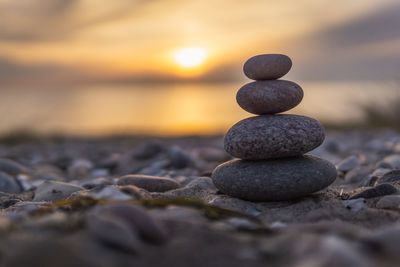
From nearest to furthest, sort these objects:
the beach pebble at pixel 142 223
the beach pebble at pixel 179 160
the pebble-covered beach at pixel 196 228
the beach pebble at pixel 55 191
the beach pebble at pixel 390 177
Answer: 1. the pebble-covered beach at pixel 196 228
2. the beach pebble at pixel 142 223
3. the beach pebble at pixel 55 191
4. the beach pebble at pixel 390 177
5. the beach pebble at pixel 179 160

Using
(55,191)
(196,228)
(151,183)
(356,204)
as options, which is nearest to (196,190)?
(151,183)

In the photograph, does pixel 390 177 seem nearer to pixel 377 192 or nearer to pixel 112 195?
pixel 377 192

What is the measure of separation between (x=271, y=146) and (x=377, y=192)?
0.85 metres

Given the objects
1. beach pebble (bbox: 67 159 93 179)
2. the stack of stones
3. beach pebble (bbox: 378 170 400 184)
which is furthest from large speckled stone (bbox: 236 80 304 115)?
beach pebble (bbox: 67 159 93 179)

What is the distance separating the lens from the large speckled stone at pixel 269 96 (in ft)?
13.6

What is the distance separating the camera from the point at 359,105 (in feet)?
41.0

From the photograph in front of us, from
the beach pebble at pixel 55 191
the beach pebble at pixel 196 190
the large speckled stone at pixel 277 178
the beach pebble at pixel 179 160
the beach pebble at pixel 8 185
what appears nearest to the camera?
the large speckled stone at pixel 277 178

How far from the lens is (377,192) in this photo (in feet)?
12.8

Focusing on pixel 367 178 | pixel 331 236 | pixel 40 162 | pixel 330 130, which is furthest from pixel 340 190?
pixel 330 130

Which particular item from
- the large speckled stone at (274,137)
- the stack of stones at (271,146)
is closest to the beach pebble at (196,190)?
the stack of stones at (271,146)

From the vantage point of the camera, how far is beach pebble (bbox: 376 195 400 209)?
3.59 m

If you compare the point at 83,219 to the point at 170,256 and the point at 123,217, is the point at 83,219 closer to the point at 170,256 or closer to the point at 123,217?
the point at 123,217

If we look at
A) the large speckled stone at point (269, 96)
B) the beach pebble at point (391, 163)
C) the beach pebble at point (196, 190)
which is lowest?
the beach pebble at point (391, 163)

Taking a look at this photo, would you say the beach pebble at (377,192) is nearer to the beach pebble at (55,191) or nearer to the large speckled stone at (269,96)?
the large speckled stone at (269,96)
